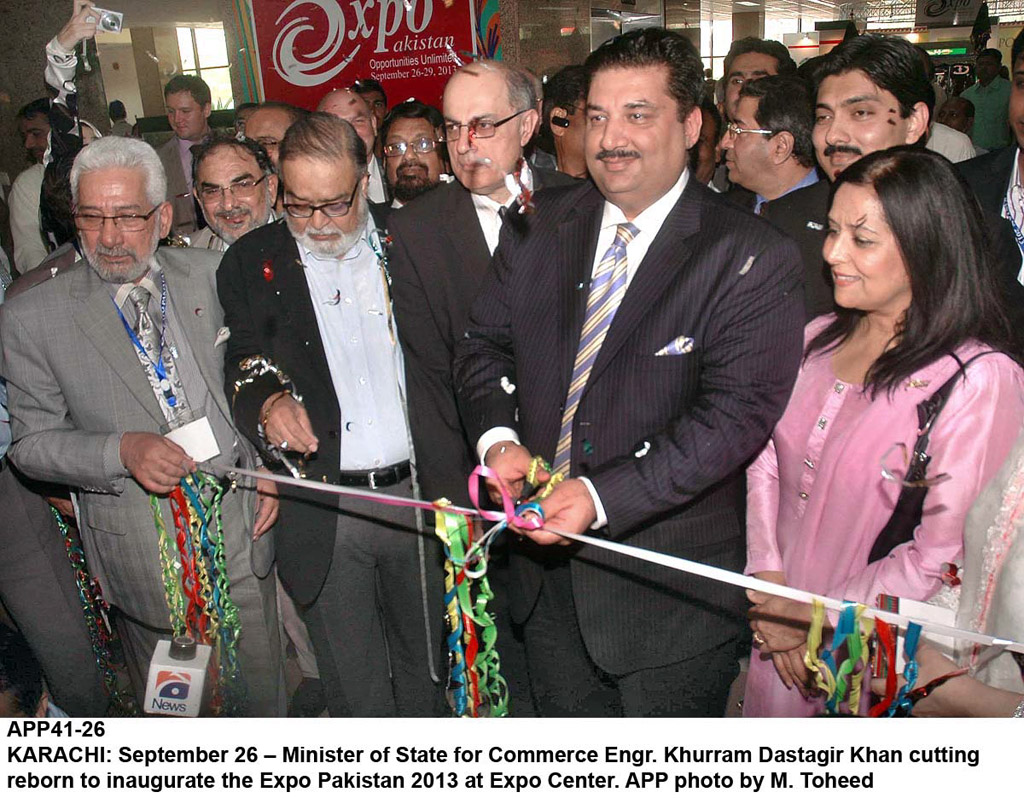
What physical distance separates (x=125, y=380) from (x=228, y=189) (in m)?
0.97

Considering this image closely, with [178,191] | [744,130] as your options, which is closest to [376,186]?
[178,191]

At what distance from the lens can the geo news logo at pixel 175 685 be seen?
2.32m

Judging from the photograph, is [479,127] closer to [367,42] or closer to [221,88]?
[367,42]

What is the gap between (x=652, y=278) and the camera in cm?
200

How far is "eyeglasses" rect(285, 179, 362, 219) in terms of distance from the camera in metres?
2.54

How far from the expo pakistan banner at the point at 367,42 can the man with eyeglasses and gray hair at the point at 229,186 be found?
3775mm

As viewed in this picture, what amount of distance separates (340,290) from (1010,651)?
6.29 ft

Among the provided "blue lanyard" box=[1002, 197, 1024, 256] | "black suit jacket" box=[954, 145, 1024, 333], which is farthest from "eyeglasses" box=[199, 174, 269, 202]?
"blue lanyard" box=[1002, 197, 1024, 256]

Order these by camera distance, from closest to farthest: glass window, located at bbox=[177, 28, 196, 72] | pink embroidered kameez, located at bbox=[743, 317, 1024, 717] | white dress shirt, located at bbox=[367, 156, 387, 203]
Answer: pink embroidered kameez, located at bbox=[743, 317, 1024, 717], white dress shirt, located at bbox=[367, 156, 387, 203], glass window, located at bbox=[177, 28, 196, 72]

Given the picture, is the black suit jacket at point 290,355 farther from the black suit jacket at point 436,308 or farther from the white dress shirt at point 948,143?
the white dress shirt at point 948,143

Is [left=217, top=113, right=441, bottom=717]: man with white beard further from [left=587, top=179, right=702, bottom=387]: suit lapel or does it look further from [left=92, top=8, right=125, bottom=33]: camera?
[left=92, top=8, right=125, bottom=33]: camera

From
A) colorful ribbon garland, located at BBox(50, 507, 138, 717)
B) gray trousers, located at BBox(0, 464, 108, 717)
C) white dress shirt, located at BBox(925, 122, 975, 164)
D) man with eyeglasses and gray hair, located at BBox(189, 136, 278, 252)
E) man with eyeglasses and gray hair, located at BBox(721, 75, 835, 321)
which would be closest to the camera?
gray trousers, located at BBox(0, 464, 108, 717)

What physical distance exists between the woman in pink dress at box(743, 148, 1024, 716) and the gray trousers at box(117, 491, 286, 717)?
149cm
